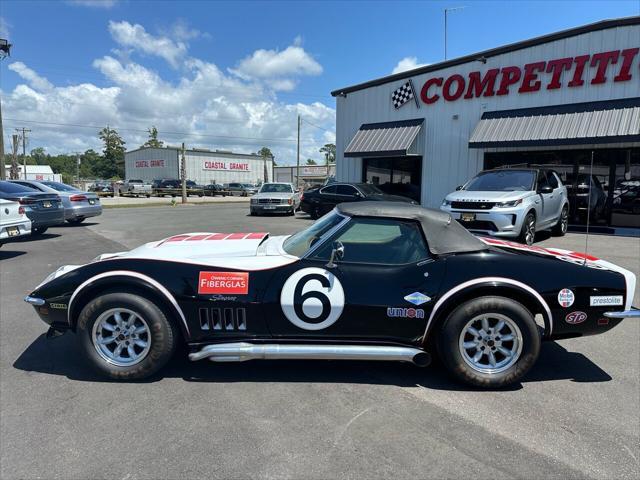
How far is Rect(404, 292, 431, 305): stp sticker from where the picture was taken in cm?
321

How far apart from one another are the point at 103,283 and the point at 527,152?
15.2 metres

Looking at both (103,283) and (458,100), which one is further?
(458,100)

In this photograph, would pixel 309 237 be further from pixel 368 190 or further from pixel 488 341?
pixel 368 190

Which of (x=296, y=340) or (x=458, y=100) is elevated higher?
(x=458, y=100)

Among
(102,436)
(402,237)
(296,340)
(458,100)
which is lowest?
(102,436)

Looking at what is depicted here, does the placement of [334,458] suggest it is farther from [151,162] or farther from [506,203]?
[151,162]

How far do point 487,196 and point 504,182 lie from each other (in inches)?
48.3

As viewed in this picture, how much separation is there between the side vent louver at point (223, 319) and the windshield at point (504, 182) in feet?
26.6

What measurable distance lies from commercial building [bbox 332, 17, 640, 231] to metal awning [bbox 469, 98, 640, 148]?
3cm

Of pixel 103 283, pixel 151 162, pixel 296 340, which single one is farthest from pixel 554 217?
pixel 151 162

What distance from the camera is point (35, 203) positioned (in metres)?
9.95

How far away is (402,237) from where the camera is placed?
357cm

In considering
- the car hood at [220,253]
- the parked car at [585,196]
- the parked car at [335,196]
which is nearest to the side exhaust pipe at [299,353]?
the car hood at [220,253]

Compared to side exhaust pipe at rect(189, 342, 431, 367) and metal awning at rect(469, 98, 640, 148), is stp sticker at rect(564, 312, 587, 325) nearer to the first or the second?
side exhaust pipe at rect(189, 342, 431, 367)
